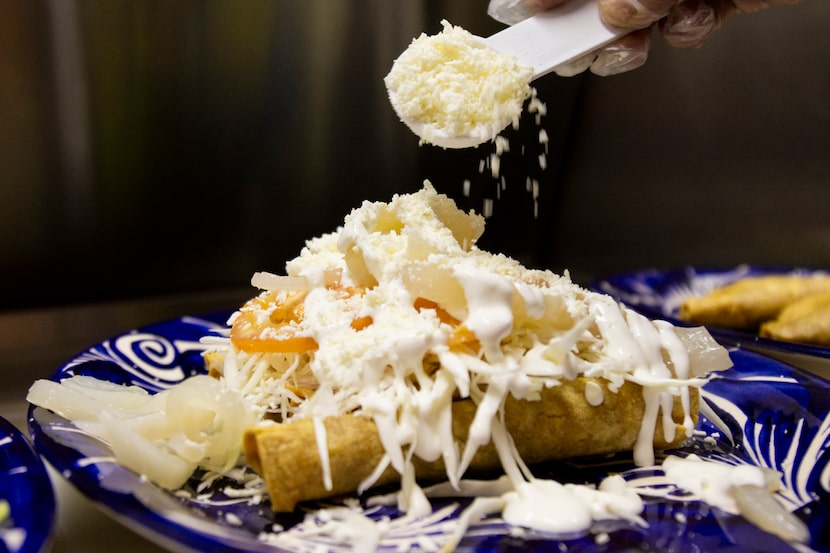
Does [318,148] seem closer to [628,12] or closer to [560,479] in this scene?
[628,12]

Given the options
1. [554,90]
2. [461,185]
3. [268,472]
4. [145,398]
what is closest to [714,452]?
[268,472]

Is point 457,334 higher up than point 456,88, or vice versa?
point 456,88

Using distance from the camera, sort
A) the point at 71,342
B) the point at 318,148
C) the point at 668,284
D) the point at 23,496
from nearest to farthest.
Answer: the point at 23,496, the point at 71,342, the point at 318,148, the point at 668,284

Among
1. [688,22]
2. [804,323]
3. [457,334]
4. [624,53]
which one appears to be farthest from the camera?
[804,323]

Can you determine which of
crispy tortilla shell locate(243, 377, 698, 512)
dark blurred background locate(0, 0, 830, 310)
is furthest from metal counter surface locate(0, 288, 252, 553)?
crispy tortilla shell locate(243, 377, 698, 512)

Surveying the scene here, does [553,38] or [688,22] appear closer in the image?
[553,38]

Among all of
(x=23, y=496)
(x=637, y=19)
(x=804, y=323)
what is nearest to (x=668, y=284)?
(x=804, y=323)

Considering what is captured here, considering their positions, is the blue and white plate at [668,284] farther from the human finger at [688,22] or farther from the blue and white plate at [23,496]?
the blue and white plate at [23,496]

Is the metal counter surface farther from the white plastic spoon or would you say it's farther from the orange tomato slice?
the white plastic spoon
